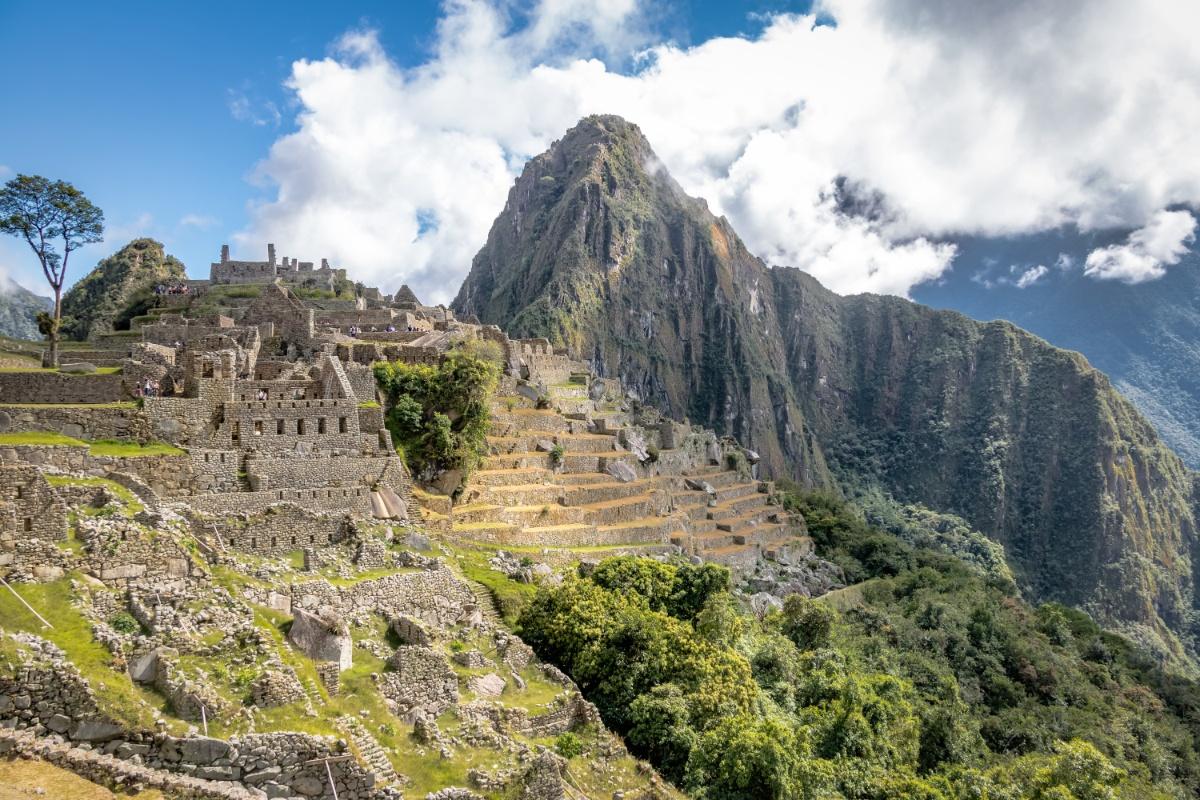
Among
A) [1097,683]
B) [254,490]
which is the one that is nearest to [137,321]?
[254,490]

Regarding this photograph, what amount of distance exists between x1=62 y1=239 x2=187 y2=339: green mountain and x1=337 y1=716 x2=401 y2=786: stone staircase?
33657 millimetres

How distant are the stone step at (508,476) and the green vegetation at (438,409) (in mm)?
2161

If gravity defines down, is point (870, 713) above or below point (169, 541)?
below

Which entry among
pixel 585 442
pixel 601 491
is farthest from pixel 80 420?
pixel 585 442

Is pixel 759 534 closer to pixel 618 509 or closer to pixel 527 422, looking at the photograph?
pixel 618 509

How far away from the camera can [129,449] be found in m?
20.5

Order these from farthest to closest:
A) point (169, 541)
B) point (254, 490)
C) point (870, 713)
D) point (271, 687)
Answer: point (870, 713), point (254, 490), point (169, 541), point (271, 687)

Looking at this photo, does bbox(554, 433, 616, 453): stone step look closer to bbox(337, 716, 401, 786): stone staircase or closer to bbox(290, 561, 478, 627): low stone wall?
bbox(290, 561, 478, 627): low stone wall

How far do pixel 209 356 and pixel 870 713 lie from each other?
2630 cm

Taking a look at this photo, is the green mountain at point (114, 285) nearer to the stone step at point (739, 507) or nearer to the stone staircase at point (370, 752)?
the stone staircase at point (370, 752)

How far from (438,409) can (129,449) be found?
517 inches

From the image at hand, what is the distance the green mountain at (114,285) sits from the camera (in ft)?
139

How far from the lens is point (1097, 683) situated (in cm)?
5509

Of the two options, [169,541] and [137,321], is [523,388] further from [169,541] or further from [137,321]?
[169,541]
